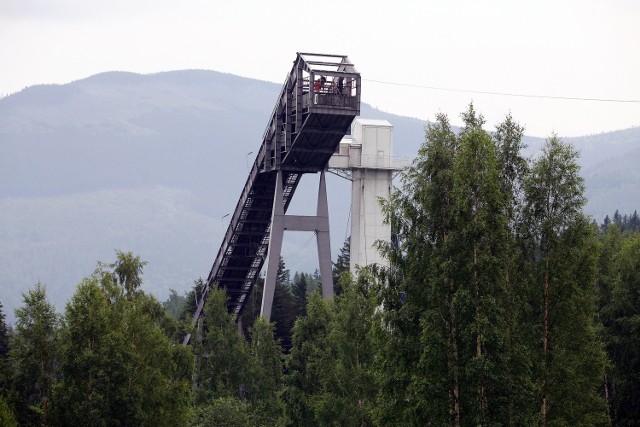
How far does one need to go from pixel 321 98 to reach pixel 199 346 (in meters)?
17.6

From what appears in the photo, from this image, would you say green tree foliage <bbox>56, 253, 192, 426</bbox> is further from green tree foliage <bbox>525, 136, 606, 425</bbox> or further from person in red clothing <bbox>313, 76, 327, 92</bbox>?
green tree foliage <bbox>525, 136, 606, 425</bbox>

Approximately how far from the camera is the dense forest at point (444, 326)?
4144 centimetres

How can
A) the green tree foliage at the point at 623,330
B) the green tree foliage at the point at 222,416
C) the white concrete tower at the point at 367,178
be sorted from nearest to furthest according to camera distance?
the green tree foliage at the point at 222,416 → the green tree foliage at the point at 623,330 → the white concrete tower at the point at 367,178

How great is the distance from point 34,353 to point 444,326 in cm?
1926

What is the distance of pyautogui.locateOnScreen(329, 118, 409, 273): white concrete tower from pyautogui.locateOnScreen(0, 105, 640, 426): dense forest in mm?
24754

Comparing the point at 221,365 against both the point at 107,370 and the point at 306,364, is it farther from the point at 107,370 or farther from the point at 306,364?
the point at 107,370

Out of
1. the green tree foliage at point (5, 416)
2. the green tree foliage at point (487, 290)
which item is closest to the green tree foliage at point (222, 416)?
the green tree foliage at point (5, 416)

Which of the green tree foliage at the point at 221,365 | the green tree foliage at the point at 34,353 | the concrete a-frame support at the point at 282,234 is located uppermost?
the concrete a-frame support at the point at 282,234

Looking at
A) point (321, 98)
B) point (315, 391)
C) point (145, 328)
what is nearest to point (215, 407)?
point (315, 391)

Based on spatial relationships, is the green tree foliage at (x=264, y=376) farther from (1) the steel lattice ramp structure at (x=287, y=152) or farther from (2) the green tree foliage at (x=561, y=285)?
(2) the green tree foliage at (x=561, y=285)

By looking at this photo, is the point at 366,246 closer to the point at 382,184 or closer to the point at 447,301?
the point at 382,184

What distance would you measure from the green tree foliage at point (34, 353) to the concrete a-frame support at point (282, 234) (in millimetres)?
24983

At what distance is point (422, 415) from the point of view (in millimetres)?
41969

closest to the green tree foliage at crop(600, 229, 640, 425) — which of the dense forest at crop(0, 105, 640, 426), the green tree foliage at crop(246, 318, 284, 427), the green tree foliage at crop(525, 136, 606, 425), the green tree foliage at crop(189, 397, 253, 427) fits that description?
the dense forest at crop(0, 105, 640, 426)
